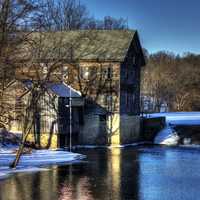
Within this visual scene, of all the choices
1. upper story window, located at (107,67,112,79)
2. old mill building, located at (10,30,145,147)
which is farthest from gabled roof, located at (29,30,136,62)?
upper story window, located at (107,67,112,79)

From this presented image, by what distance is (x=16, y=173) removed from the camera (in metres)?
34.3

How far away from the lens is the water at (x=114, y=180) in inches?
1072

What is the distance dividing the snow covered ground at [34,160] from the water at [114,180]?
98 centimetres

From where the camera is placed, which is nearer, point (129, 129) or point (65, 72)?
point (65, 72)

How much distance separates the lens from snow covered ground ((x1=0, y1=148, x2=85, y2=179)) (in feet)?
118

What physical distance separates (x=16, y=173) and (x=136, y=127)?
95.1 feet

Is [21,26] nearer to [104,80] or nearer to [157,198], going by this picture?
[157,198]

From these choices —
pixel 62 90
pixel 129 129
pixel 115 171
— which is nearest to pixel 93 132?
pixel 129 129

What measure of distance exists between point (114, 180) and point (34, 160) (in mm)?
10031

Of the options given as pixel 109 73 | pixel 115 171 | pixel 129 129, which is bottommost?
pixel 115 171

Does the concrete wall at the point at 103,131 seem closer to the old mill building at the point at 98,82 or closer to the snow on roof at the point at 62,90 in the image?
the old mill building at the point at 98,82

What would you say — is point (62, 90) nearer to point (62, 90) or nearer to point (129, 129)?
point (62, 90)

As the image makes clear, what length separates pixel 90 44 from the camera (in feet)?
198

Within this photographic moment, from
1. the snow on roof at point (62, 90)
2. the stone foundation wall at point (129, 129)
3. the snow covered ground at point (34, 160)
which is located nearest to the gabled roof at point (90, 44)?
the snow on roof at point (62, 90)
